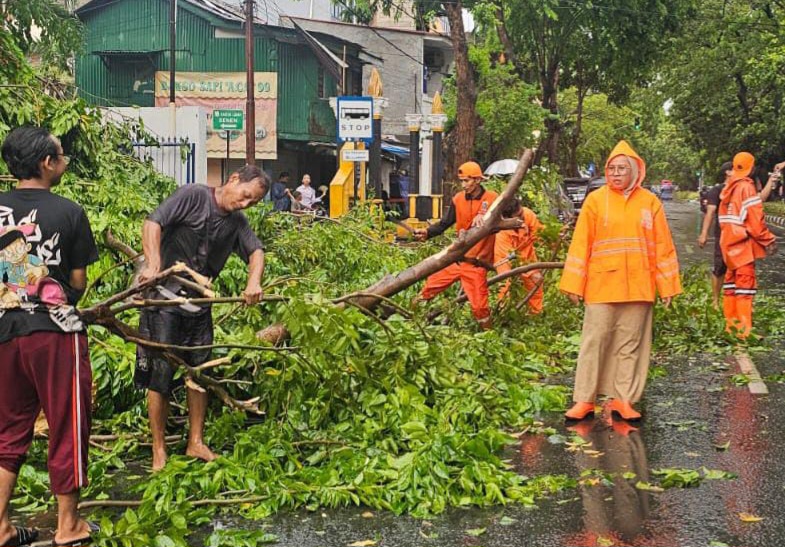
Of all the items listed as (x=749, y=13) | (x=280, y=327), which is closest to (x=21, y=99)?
(x=280, y=327)

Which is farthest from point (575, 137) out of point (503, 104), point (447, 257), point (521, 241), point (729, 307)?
point (447, 257)

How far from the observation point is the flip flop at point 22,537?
190 inches

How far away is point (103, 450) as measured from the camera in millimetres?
6359

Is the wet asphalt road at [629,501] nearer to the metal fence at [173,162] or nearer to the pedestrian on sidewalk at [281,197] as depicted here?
the metal fence at [173,162]

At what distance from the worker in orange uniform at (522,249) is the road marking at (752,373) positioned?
2.04 meters

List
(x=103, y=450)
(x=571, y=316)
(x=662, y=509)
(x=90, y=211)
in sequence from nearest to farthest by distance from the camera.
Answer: (x=662, y=509) < (x=103, y=450) < (x=90, y=211) < (x=571, y=316)

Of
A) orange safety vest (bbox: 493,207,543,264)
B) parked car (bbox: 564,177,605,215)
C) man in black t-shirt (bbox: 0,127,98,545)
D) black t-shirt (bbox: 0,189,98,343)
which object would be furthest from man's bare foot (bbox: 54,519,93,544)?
parked car (bbox: 564,177,605,215)

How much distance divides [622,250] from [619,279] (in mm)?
200

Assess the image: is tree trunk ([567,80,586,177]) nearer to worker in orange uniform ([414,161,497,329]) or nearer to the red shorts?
worker in orange uniform ([414,161,497,329])

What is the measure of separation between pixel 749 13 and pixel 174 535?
3254 cm

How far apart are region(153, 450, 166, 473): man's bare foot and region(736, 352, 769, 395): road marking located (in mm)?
4592

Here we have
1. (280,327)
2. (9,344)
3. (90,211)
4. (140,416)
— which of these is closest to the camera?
(9,344)

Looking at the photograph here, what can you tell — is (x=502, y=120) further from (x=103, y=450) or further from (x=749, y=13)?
(x=103, y=450)

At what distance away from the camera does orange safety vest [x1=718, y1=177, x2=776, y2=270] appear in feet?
35.8
